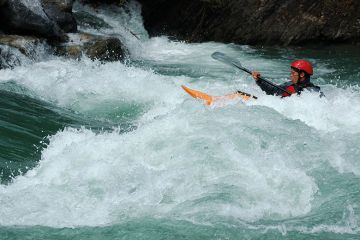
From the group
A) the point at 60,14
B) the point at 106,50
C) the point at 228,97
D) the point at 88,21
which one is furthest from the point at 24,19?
the point at 228,97

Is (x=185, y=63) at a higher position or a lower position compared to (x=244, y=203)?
lower

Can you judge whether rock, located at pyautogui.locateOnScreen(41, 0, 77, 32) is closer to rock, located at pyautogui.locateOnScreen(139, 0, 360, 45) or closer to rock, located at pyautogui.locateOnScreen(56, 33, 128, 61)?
rock, located at pyautogui.locateOnScreen(56, 33, 128, 61)

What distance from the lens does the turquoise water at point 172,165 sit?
480 centimetres

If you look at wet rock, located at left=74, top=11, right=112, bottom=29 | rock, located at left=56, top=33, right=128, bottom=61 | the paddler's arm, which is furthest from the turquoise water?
wet rock, located at left=74, top=11, right=112, bottom=29

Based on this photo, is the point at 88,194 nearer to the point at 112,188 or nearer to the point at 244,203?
the point at 112,188

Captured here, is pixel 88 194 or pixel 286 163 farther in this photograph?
pixel 286 163

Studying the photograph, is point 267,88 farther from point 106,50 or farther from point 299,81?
point 106,50

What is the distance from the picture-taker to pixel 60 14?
11.5 metres

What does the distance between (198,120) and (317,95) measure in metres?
2.00

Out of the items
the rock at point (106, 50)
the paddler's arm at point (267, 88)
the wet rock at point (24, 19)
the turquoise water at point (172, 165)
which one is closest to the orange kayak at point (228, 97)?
the turquoise water at point (172, 165)

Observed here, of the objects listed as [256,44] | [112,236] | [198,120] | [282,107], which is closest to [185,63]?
[256,44]

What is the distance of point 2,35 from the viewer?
10.0 m

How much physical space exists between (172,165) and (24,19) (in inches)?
230

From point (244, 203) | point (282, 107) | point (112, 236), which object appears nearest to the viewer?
point (112, 236)
